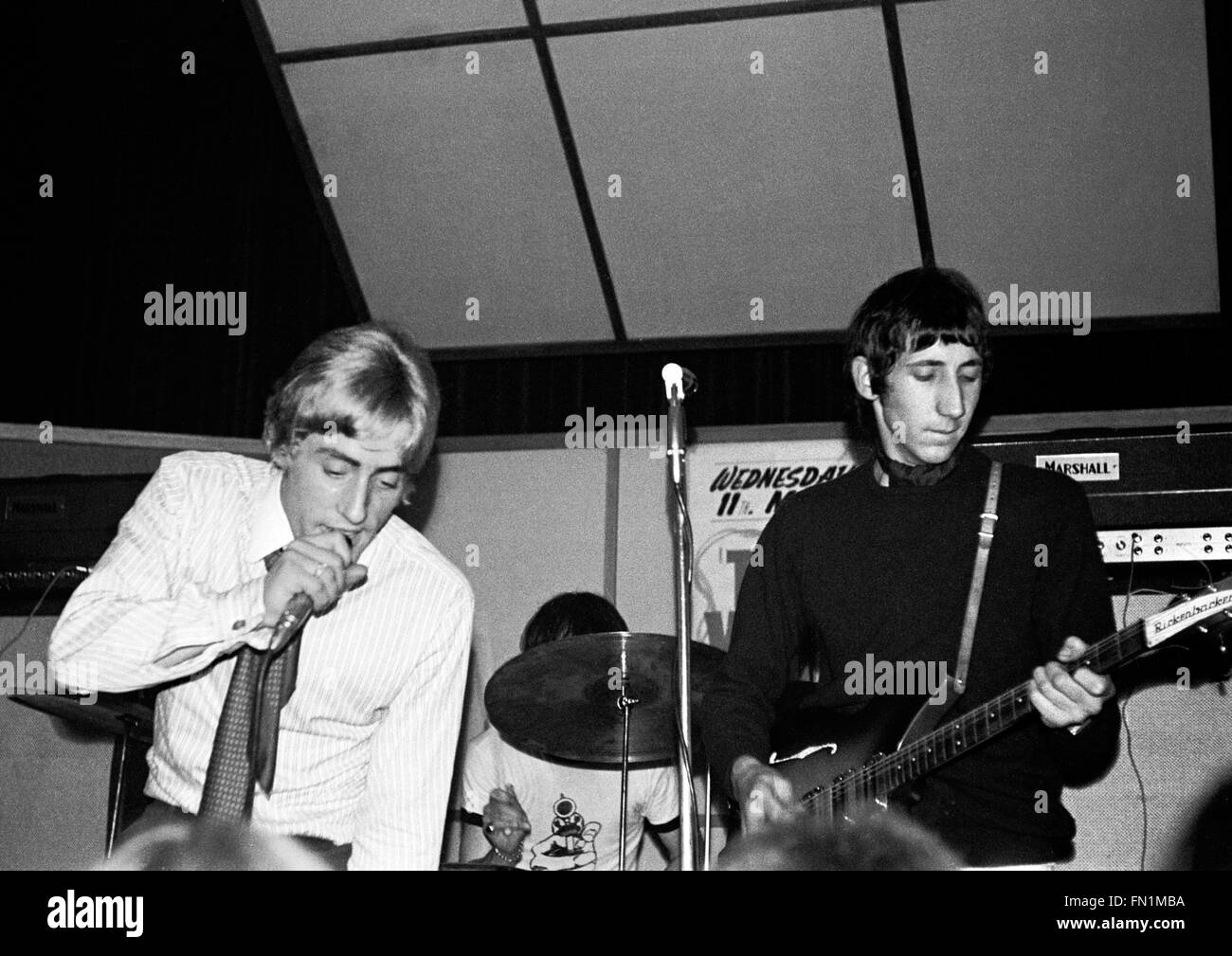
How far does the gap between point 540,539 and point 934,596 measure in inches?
96.2

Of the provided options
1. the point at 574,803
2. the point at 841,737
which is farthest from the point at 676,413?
the point at 574,803

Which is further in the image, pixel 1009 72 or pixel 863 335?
pixel 1009 72

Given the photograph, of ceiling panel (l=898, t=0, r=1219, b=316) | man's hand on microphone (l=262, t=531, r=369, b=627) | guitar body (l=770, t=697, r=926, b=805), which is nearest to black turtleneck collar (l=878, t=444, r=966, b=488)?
guitar body (l=770, t=697, r=926, b=805)

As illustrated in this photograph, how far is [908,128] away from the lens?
15.0 ft

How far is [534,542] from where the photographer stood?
454 cm

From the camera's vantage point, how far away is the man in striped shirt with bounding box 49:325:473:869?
2154 mm

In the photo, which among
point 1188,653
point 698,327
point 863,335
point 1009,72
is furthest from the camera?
point 698,327

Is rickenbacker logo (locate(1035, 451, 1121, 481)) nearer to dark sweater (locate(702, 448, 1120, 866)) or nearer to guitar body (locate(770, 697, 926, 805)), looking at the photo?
dark sweater (locate(702, 448, 1120, 866))

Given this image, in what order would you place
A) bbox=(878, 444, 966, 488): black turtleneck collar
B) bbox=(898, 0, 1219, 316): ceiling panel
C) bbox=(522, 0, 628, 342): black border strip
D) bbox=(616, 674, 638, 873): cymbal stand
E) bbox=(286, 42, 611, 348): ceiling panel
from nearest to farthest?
bbox=(878, 444, 966, 488): black turtleneck collar, bbox=(616, 674, 638, 873): cymbal stand, bbox=(898, 0, 1219, 316): ceiling panel, bbox=(522, 0, 628, 342): black border strip, bbox=(286, 42, 611, 348): ceiling panel

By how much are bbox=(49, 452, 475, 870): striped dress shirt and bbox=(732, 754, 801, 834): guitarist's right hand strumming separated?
19.0 inches
